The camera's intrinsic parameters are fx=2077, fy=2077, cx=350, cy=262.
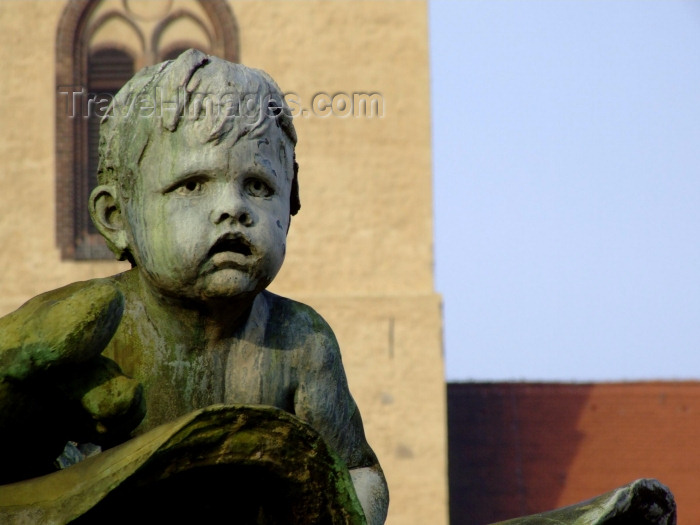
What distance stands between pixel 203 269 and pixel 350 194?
2305 centimetres

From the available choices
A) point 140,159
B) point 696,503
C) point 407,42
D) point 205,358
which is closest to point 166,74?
point 140,159

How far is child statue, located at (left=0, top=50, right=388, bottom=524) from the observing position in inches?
140

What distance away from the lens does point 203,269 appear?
3.58 meters

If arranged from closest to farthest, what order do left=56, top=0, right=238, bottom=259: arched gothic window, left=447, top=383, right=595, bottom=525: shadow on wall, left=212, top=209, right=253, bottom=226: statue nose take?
left=212, top=209, right=253, bottom=226: statue nose < left=447, top=383, right=595, bottom=525: shadow on wall < left=56, top=0, right=238, bottom=259: arched gothic window

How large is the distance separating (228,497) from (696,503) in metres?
21.8

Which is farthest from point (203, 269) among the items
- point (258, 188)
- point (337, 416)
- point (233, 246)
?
point (337, 416)

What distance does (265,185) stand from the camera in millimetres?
3662

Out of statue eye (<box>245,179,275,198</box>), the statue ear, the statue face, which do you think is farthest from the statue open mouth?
the statue ear

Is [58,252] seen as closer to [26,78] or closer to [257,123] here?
[26,78]

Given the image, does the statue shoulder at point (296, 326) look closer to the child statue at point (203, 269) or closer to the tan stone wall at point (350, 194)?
the child statue at point (203, 269)

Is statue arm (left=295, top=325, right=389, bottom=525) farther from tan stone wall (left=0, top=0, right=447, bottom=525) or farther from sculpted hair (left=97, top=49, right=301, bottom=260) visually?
tan stone wall (left=0, top=0, right=447, bottom=525)

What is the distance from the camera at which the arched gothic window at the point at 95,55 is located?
87.0ft

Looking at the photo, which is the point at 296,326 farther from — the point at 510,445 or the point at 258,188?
the point at 510,445

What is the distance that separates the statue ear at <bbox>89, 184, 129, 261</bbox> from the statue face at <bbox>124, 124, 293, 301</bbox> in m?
0.10
